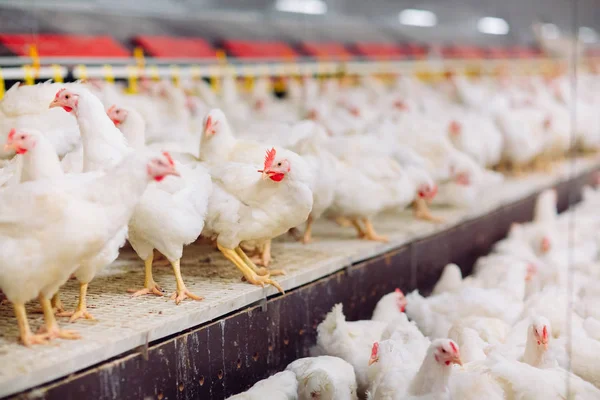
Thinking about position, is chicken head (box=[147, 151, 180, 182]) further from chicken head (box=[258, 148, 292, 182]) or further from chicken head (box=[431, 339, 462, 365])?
chicken head (box=[431, 339, 462, 365])

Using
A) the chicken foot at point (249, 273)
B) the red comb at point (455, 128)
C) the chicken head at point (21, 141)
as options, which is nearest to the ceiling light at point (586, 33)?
the red comb at point (455, 128)

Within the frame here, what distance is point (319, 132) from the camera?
5344 mm

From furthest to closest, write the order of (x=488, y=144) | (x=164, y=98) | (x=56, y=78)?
(x=488, y=144)
(x=164, y=98)
(x=56, y=78)

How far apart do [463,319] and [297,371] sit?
117 centimetres

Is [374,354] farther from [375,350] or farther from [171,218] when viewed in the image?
[171,218]

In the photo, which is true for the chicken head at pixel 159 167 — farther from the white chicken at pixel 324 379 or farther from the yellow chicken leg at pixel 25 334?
the white chicken at pixel 324 379

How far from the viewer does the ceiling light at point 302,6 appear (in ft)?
35.0

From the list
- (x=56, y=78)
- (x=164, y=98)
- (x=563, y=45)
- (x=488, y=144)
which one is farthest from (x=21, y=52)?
(x=563, y=45)

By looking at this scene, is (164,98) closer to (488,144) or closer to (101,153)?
(488,144)

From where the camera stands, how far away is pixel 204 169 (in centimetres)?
394

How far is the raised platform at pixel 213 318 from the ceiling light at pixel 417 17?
6382mm

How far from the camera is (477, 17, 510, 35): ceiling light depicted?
1168 centimetres

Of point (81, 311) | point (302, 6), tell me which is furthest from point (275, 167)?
point (302, 6)

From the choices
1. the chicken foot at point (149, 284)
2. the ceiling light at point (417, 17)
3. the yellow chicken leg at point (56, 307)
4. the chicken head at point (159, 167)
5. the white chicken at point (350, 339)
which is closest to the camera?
the chicken head at point (159, 167)
